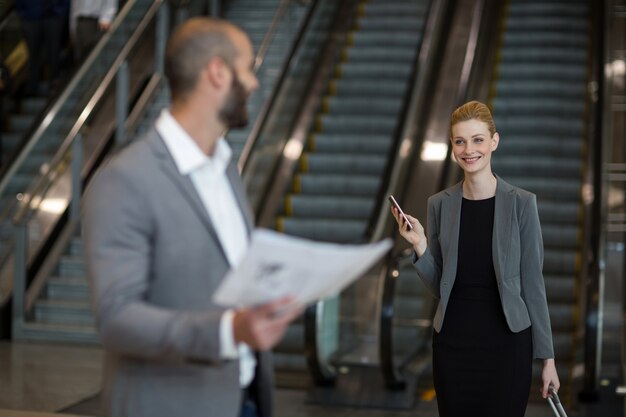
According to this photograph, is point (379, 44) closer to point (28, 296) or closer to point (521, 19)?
point (521, 19)

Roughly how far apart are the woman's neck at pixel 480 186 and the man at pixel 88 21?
7.34m

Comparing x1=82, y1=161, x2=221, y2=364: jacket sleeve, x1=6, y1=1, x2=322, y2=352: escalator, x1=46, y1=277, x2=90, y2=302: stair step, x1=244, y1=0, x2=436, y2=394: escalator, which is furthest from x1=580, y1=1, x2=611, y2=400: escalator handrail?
x1=82, y1=161, x2=221, y2=364: jacket sleeve

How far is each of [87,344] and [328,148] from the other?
11.6ft

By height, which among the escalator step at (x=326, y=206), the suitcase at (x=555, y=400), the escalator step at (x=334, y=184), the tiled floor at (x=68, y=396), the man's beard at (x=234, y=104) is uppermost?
the escalator step at (x=334, y=184)

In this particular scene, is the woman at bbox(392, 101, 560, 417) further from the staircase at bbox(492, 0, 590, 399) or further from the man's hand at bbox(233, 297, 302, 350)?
the staircase at bbox(492, 0, 590, 399)

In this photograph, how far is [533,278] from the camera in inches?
135

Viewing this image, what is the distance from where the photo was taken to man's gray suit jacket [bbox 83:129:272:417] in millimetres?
Result: 1812

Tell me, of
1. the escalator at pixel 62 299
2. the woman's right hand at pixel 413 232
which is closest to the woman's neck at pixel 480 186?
the woman's right hand at pixel 413 232

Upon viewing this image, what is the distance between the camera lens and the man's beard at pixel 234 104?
2.01 meters

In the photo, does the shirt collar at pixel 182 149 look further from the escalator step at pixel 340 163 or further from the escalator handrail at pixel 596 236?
the escalator step at pixel 340 163

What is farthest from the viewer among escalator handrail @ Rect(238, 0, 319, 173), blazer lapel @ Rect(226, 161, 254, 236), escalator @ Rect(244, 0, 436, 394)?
escalator handrail @ Rect(238, 0, 319, 173)

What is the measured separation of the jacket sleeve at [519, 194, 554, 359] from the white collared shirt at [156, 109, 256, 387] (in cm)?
158

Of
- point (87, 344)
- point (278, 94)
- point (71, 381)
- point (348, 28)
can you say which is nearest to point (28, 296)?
point (87, 344)

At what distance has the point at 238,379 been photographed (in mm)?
2053
